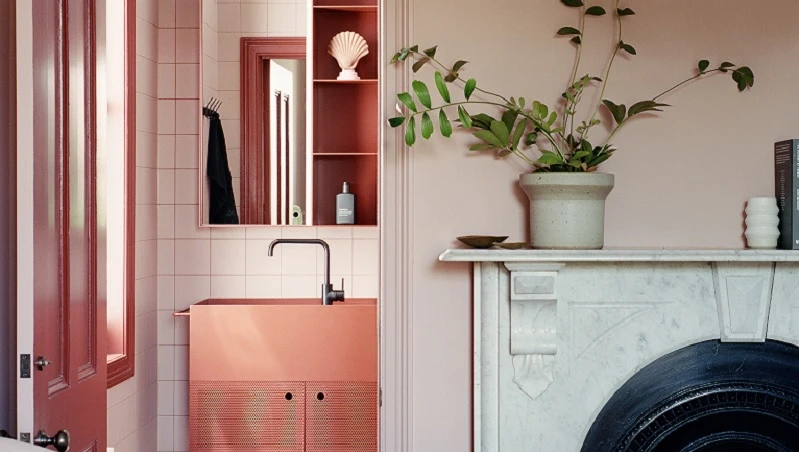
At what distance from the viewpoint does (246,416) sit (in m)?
3.85

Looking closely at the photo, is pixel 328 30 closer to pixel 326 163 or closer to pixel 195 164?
pixel 326 163

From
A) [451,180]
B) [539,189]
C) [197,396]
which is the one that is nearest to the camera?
[539,189]

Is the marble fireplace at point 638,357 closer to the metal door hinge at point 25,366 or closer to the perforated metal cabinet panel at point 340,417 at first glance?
the metal door hinge at point 25,366

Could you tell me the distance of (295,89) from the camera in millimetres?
4223

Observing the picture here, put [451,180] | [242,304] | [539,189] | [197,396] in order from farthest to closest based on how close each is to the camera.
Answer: [242,304] → [197,396] → [451,180] → [539,189]

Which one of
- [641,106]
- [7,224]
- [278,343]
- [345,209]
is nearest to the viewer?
[641,106]

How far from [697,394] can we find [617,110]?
74 centimetres

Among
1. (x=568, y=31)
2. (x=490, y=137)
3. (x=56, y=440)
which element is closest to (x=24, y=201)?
(x=56, y=440)

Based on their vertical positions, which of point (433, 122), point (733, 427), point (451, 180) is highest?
point (433, 122)

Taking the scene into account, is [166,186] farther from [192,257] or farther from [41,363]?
[41,363]

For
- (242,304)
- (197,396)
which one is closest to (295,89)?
(242,304)

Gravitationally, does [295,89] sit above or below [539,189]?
above

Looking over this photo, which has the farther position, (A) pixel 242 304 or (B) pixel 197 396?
(A) pixel 242 304

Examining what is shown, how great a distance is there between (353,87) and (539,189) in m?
2.35
